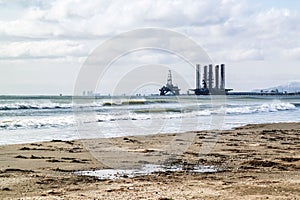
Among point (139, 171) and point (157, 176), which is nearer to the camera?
point (157, 176)

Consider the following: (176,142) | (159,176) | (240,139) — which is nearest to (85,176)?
(159,176)

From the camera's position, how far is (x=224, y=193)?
8.82 meters

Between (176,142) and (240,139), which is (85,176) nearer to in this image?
(176,142)

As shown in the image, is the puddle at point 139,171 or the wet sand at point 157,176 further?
the puddle at point 139,171

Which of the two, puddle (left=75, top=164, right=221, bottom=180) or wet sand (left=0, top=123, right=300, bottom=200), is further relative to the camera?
puddle (left=75, top=164, right=221, bottom=180)

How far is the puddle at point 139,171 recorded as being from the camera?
36.0 ft

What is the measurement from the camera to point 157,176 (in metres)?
10.8

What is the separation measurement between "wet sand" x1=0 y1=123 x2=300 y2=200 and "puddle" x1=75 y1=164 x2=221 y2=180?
1.06 ft

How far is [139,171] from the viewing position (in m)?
11.6

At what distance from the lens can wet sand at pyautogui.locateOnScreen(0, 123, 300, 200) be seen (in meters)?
8.79

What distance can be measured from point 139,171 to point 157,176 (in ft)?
3.15

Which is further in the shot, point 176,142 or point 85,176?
point 176,142

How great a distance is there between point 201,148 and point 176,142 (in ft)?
6.83

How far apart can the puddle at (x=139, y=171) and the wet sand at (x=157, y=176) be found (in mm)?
322
